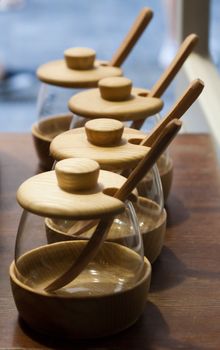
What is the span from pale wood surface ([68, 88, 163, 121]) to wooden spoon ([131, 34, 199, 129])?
2 cm

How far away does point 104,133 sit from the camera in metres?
0.91

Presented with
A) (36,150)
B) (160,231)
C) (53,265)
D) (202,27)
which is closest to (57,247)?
(53,265)

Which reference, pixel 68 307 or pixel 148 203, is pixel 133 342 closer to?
pixel 68 307

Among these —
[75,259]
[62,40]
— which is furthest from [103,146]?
[62,40]

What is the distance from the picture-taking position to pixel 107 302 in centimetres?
80

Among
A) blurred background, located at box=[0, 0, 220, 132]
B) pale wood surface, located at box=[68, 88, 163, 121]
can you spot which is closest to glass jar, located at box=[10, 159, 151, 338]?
pale wood surface, located at box=[68, 88, 163, 121]

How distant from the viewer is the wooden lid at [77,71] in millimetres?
1167

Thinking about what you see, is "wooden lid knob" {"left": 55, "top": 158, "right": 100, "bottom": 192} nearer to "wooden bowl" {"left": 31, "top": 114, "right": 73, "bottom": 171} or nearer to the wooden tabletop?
the wooden tabletop

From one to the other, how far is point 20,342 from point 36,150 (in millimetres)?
461

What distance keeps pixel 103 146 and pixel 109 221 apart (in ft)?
0.45

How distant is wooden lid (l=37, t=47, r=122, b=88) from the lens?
45.9 inches

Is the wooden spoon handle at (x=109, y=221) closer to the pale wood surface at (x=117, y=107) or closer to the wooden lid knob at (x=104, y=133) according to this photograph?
the wooden lid knob at (x=104, y=133)

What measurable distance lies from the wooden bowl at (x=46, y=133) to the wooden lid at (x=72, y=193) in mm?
376

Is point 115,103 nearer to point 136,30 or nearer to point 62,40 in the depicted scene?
point 136,30
